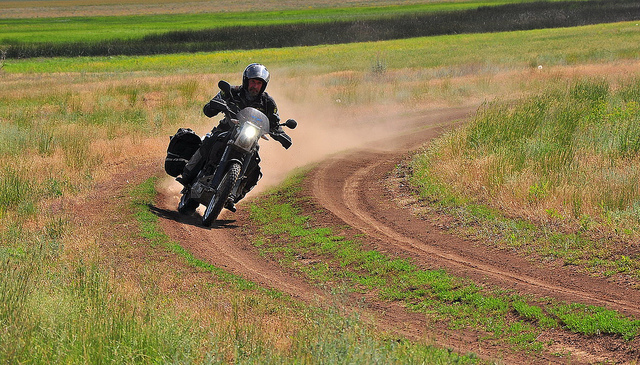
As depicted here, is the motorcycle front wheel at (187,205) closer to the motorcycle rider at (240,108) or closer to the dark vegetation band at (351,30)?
the motorcycle rider at (240,108)

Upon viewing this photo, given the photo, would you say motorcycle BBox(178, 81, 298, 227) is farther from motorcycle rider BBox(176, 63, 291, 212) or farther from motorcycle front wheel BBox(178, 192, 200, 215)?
motorcycle front wheel BBox(178, 192, 200, 215)

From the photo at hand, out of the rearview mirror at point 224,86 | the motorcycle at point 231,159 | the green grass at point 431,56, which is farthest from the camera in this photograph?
the green grass at point 431,56

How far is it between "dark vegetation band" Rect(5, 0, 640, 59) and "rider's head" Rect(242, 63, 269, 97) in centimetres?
5907

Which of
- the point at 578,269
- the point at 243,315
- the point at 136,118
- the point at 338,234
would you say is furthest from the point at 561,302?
the point at 136,118

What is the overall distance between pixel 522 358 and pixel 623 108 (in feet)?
37.8

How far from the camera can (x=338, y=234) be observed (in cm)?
1059

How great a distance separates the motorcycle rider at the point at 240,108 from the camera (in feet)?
37.0

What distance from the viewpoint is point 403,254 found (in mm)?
9359

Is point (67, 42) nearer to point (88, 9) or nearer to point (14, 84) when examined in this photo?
point (14, 84)

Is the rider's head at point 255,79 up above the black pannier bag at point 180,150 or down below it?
above

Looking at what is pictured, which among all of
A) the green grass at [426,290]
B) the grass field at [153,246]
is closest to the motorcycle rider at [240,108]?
the grass field at [153,246]

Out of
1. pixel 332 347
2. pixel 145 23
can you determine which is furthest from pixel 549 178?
pixel 145 23

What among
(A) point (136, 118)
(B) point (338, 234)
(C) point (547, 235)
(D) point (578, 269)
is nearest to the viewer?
(D) point (578, 269)

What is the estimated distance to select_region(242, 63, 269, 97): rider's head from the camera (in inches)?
443
